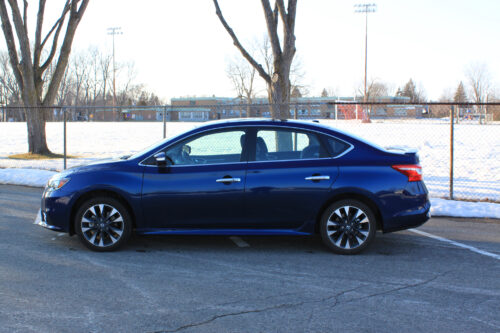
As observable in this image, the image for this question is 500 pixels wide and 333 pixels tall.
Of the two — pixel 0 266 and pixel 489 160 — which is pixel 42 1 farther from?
pixel 489 160

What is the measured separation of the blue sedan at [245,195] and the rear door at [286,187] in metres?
0.01

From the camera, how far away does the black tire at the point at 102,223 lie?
574 cm

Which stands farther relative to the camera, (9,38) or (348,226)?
(9,38)

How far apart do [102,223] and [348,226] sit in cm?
304

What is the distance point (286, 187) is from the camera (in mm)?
5699

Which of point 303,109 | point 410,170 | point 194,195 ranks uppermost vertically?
point 303,109

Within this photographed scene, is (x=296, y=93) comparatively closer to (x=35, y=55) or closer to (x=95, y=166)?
(x=35, y=55)

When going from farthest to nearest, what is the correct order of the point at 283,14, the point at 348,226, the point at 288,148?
1. the point at 283,14
2. the point at 288,148
3. the point at 348,226

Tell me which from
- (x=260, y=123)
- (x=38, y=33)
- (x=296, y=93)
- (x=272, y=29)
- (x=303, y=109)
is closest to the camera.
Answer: (x=260, y=123)

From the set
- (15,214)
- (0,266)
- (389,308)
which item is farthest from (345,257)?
(15,214)

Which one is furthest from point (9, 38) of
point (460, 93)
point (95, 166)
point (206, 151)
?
point (460, 93)

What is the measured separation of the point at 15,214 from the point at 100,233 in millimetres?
2994

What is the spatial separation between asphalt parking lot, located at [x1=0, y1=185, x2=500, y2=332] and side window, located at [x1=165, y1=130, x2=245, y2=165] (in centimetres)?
115

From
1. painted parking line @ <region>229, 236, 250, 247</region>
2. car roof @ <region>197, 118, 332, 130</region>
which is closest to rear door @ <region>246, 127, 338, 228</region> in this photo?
car roof @ <region>197, 118, 332, 130</region>
